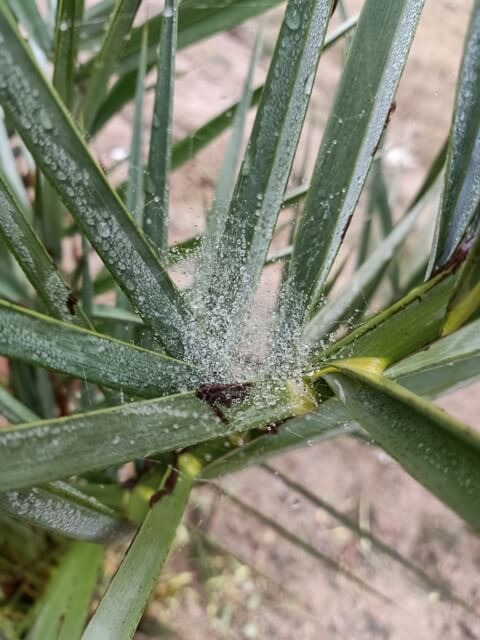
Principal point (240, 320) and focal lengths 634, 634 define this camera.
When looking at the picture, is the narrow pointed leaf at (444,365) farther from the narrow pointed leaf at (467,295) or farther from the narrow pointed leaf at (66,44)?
the narrow pointed leaf at (66,44)

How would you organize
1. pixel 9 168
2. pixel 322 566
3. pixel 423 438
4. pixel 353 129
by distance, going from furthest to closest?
pixel 322 566, pixel 9 168, pixel 353 129, pixel 423 438

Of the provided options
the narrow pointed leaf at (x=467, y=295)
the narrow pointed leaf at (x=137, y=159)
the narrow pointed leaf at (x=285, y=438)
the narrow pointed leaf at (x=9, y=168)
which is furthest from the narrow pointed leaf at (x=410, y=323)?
the narrow pointed leaf at (x=9, y=168)

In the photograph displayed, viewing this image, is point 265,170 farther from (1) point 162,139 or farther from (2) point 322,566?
(2) point 322,566

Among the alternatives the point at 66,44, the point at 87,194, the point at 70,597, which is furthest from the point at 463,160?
the point at 70,597

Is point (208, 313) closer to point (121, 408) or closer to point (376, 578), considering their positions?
point (121, 408)

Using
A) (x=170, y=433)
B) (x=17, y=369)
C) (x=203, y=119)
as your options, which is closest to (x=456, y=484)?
(x=170, y=433)

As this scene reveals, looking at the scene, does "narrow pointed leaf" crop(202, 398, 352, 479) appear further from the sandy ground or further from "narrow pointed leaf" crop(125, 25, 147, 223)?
the sandy ground
